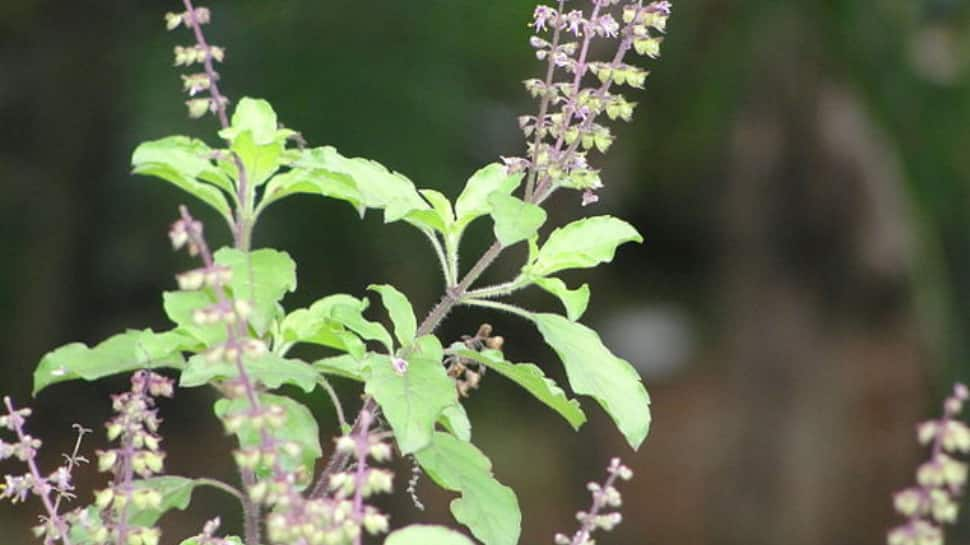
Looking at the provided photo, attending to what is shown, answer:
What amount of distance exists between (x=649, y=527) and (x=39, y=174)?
3.17 meters

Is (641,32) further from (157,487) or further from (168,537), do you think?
(168,537)

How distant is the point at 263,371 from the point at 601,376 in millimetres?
251

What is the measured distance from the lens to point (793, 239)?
4.92 m

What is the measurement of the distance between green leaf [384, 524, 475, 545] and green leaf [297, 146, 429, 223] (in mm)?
243

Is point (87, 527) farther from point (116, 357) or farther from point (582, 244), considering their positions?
point (582, 244)

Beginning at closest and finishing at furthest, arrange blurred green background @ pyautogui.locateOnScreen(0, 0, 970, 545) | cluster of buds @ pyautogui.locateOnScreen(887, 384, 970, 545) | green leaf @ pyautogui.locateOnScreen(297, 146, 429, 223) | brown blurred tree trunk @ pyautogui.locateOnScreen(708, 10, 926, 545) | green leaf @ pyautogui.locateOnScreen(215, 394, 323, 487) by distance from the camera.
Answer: cluster of buds @ pyautogui.locateOnScreen(887, 384, 970, 545) → green leaf @ pyautogui.locateOnScreen(215, 394, 323, 487) → green leaf @ pyautogui.locateOnScreen(297, 146, 429, 223) → blurred green background @ pyautogui.locateOnScreen(0, 0, 970, 545) → brown blurred tree trunk @ pyautogui.locateOnScreen(708, 10, 926, 545)

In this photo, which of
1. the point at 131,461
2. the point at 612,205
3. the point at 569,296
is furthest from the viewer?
the point at 612,205

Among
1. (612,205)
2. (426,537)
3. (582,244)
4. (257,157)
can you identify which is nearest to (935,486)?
(426,537)

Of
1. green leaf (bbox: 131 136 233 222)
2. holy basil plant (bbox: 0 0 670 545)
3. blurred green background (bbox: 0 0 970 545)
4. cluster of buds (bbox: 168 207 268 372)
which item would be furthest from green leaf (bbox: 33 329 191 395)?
blurred green background (bbox: 0 0 970 545)

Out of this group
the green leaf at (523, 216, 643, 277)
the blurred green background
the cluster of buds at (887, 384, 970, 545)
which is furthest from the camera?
A: the blurred green background

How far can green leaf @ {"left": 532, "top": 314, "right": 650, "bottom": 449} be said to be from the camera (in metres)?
1.02

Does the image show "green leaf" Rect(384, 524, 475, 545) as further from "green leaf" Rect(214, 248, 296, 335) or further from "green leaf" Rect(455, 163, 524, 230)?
"green leaf" Rect(455, 163, 524, 230)

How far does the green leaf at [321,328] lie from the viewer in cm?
106

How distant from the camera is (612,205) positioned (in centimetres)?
599
